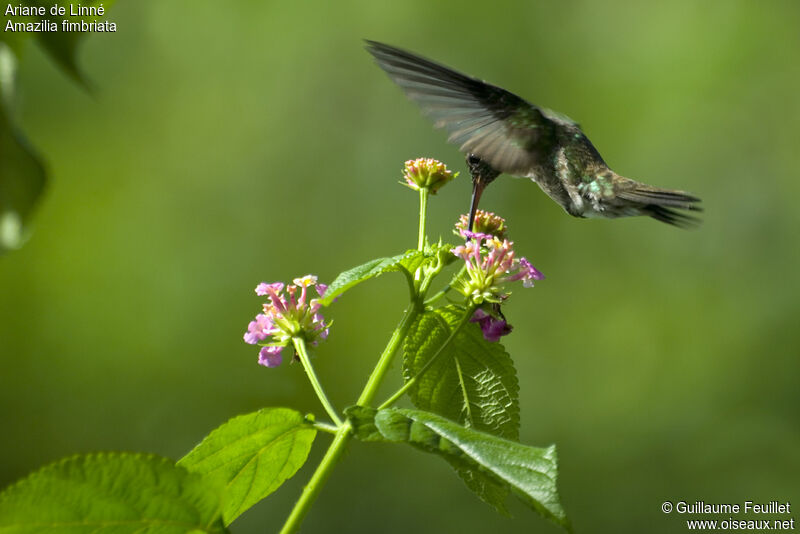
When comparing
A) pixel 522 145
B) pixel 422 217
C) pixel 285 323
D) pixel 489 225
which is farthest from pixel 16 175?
pixel 522 145

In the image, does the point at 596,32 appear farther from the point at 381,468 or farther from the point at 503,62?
the point at 381,468

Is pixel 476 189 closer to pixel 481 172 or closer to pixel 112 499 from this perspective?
pixel 481 172

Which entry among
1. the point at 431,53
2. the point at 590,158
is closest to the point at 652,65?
the point at 431,53

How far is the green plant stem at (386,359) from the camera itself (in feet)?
3.93

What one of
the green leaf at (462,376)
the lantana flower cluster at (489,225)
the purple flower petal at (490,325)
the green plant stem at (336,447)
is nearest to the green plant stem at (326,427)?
the green plant stem at (336,447)

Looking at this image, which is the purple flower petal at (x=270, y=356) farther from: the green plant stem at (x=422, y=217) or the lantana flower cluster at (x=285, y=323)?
the green plant stem at (x=422, y=217)

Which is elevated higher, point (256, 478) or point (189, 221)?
point (189, 221)

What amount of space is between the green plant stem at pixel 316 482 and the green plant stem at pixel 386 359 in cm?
→ 6

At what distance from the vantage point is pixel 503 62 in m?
6.16

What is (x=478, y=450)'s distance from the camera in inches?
39.4

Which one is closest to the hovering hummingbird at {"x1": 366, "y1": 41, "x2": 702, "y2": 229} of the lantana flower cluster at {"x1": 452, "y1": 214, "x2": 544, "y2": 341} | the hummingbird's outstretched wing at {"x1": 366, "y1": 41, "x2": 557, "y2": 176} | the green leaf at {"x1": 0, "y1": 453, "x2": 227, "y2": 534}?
the hummingbird's outstretched wing at {"x1": 366, "y1": 41, "x2": 557, "y2": 176}

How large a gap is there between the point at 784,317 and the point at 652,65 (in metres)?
1.91

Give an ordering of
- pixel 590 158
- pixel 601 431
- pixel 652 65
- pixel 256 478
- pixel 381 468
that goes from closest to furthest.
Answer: pixel 256 478 → pixel 590 158 → pixel 381 468 → pixel 601 431 → pixel 652 65

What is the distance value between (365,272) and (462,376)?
11.5 inches
